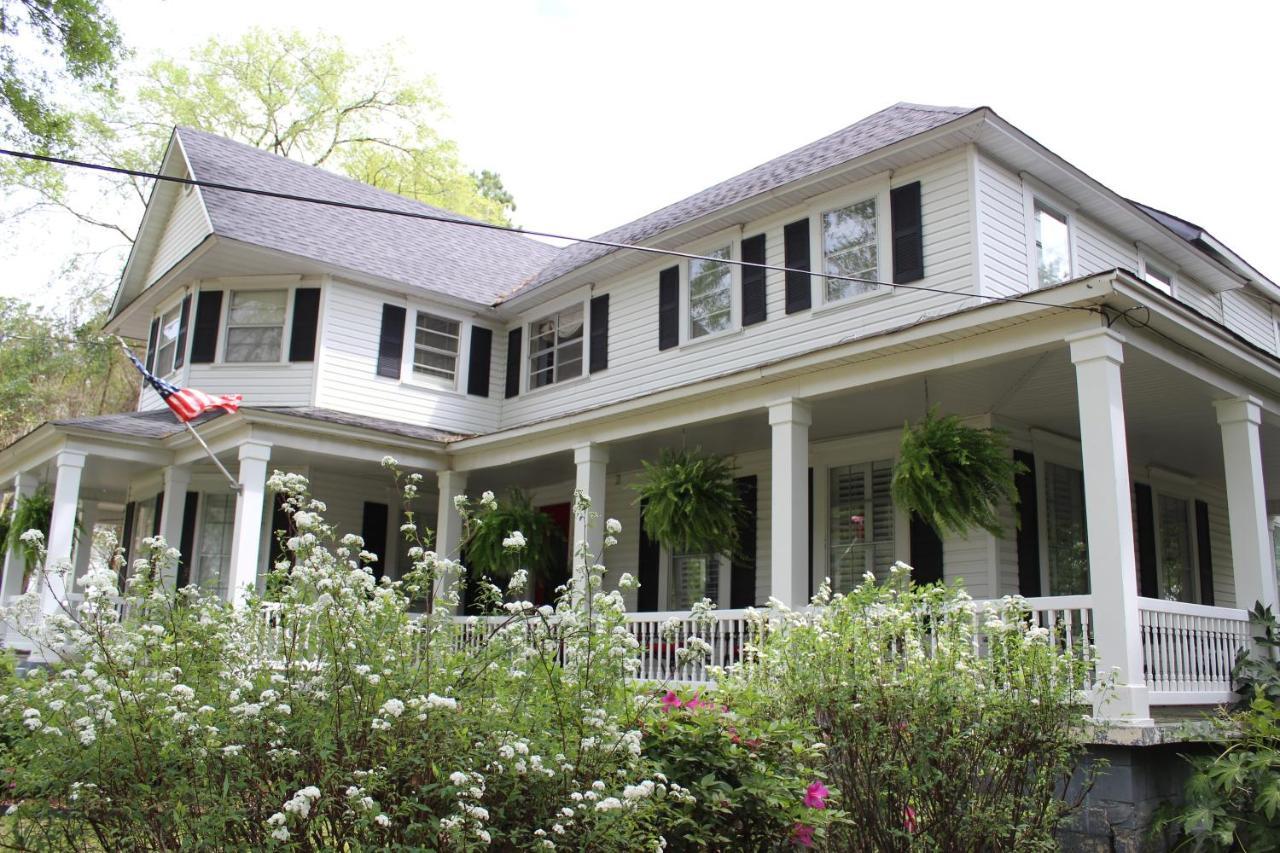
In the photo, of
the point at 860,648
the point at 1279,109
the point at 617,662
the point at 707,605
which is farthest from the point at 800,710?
the point at 1279,109

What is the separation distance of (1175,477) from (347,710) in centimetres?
1277

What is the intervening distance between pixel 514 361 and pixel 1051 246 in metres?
8.23

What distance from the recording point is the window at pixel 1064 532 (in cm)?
1115

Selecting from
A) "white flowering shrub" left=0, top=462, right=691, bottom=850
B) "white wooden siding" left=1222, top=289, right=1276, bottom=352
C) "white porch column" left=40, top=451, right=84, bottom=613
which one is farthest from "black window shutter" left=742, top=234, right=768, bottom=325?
"white porch column" left=40, top=451, right=84, bottom=613

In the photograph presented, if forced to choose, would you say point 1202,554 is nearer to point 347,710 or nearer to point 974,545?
point 974,545

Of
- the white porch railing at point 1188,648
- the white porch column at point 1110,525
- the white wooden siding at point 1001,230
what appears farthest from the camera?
the white wooden siding at point 1001,230

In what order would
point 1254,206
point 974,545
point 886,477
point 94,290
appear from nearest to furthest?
point 974,545, point 886,477, point 1254,206, point 94,290

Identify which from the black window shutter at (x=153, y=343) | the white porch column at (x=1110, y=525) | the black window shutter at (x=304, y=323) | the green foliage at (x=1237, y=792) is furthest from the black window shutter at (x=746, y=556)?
the black window shutter at (x=153, y=343)

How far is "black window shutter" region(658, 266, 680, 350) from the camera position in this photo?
44.2 ft

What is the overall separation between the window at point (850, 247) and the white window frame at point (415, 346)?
6548 millimetres

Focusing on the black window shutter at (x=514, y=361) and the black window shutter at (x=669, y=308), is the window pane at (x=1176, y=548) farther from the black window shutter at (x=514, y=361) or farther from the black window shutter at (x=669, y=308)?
the black window shutter at (x=514, y=361)

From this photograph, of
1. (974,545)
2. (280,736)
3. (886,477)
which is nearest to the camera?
(280,736)

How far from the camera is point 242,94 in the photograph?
31078 millimetres

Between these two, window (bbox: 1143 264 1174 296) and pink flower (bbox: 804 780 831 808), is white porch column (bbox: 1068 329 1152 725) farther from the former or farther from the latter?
window (bbox: 1143 264 1174 296)
